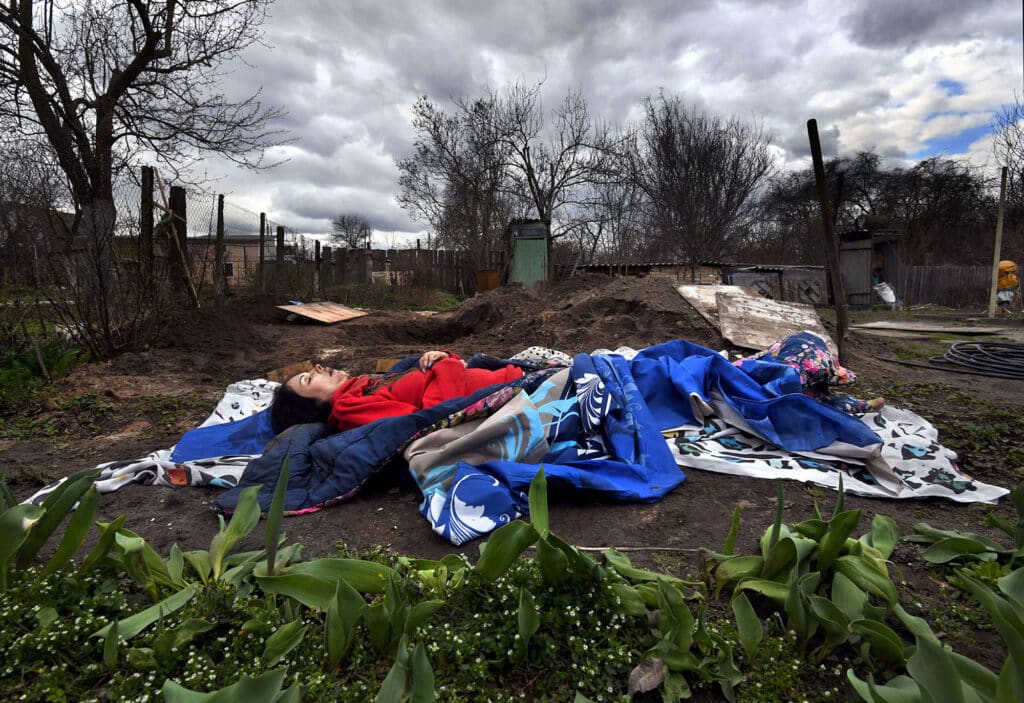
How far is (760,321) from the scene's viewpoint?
5645 mm

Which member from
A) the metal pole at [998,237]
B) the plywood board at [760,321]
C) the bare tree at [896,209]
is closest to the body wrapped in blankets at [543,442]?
the plywood board at [760,321]

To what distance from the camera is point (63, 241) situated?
16.3 feet

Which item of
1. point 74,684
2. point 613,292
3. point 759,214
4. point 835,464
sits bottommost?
point 74,684

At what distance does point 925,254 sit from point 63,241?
27.4 meters

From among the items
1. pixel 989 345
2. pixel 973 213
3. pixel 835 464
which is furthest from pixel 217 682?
pixel 973 213

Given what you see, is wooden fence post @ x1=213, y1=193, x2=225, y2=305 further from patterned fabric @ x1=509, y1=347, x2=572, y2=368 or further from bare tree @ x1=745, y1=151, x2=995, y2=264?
bare tree @ x1=745, y1=151, x2=995, y2=264

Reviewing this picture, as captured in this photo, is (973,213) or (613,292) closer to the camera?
(613,292)

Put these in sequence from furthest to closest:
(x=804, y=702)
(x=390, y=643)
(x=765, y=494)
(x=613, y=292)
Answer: (x=613, y=292) → (x=765, y=494) → (x=390, y=643) → (x=804, y=702)

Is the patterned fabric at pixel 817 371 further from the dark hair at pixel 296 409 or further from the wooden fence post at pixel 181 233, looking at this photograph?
the wooden fence post at pixel 181 233

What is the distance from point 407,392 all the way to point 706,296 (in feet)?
15.6

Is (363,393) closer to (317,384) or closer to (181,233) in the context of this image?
(317,384)

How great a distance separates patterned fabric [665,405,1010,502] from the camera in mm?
2108

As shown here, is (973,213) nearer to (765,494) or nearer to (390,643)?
(765,494)

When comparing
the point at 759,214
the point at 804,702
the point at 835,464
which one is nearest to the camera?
the point at 804,702
